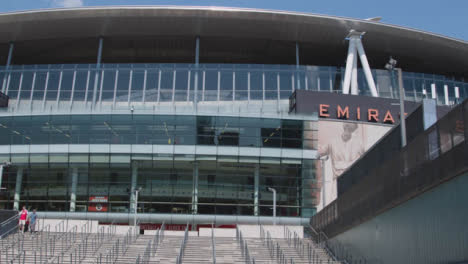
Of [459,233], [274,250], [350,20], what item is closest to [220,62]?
[350,20]

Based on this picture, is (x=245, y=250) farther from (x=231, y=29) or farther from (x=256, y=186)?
(x=231, y=29)

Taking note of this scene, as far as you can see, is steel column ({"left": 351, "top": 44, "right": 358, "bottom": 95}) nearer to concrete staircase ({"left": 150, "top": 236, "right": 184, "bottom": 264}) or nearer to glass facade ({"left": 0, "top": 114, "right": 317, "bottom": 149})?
glass facade ({"left": 0, "top": 114, "right": 317, "bottom": 149})

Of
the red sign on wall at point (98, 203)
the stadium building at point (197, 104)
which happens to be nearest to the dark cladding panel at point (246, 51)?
the stadium building at point (197, 104)

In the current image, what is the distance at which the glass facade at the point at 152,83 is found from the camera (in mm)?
48781

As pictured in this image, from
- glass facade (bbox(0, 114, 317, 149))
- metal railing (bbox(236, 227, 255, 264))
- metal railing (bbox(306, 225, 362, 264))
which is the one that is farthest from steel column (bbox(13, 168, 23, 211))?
metal railing (bbox(306, 225, 362, 264))

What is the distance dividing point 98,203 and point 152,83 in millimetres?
13202

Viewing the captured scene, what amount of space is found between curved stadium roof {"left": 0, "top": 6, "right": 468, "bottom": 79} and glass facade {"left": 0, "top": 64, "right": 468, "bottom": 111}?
2905 millimetres

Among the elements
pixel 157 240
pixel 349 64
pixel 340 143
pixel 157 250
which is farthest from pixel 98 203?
pixel 349 64

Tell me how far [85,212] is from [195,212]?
771 cm

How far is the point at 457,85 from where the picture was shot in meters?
54.1

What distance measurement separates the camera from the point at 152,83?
4903 centimetres

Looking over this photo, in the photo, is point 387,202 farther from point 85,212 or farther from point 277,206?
point 85,212

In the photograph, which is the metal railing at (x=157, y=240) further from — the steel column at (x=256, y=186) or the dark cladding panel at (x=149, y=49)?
the dark cladding panel at (x=149, y=49)

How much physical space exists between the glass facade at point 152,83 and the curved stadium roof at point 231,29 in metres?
2.91
